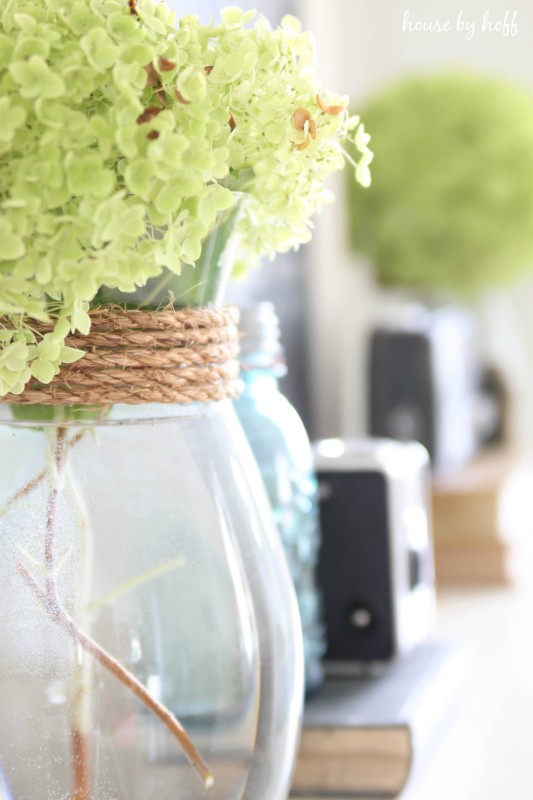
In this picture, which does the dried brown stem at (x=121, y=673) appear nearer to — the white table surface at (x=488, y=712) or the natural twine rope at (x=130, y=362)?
the natural twine rope at (x=130, y=362)

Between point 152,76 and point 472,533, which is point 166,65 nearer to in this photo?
point 152,76

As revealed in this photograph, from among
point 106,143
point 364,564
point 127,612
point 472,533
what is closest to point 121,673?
point 127,612

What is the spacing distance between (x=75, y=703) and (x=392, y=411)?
0.91 metres

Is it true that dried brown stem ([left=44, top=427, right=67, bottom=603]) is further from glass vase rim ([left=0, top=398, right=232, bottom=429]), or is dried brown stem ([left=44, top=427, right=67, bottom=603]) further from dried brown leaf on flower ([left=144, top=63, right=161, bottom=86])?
dried brown leaf on flower ([left=144, top=63, right=161, bottom=86])

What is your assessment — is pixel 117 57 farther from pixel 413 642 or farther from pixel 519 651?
pixel 519 651

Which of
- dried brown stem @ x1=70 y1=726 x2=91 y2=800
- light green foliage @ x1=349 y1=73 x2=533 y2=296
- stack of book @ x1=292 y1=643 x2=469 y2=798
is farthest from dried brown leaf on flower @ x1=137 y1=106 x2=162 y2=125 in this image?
light green foliage @ x1=349 y1=73 x2=533 y2=296

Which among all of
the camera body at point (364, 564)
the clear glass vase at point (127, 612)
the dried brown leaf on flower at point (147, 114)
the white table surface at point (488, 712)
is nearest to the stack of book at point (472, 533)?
the white table surface at point (488, 712)

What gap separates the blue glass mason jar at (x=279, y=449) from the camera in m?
0.61

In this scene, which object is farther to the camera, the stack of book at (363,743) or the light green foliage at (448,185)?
the light green foliage at (448,185)

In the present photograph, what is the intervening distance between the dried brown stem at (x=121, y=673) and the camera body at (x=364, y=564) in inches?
12.7

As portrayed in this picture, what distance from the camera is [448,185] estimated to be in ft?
5.09

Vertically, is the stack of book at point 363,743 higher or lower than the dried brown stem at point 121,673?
lower

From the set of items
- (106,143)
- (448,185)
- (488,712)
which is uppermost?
(448,185)

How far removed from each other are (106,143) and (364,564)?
0.45 metres
